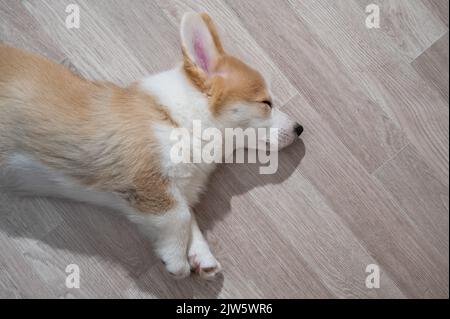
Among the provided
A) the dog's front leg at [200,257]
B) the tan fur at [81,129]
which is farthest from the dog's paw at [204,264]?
the tan fur at [81,129]

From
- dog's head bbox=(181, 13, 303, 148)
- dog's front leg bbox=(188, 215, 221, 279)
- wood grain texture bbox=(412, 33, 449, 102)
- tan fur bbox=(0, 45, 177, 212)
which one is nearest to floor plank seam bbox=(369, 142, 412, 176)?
wood grain texture bbox=(412, 33, 449, 102)

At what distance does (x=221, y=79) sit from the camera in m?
1.38

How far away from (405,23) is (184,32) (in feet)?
3.14

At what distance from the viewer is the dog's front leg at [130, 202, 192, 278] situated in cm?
140

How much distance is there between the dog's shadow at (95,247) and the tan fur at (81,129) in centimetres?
25

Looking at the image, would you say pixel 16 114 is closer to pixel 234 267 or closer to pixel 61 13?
pixel 61 13

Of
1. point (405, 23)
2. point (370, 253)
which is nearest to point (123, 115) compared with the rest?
point (370, 253)

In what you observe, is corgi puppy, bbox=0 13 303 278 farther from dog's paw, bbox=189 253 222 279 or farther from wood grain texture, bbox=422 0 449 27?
wood grain texture, bbox=422 0 449 27

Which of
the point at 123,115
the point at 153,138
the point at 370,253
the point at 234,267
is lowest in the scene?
the point at 370,253

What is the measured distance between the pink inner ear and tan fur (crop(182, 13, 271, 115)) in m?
0.03

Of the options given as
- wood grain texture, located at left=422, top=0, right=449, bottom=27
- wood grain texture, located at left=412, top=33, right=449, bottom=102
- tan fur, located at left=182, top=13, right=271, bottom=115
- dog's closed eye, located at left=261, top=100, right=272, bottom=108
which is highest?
tan fur, located at left=182, top=13, right=271, bottom=115

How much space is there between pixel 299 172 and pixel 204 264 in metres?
0.52

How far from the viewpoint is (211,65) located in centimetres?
139

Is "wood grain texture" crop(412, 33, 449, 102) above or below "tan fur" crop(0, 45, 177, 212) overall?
below
